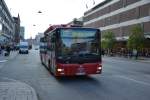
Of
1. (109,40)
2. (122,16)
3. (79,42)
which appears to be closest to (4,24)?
(109,40)

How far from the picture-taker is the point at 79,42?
20.5 metres

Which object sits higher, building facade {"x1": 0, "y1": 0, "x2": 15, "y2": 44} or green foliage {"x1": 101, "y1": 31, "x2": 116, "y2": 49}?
building facade {"x1": 0, "y1": 0, "x2": 15, "y2": 44}

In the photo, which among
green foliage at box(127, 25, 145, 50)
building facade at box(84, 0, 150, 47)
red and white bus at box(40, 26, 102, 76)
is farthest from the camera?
building facade at box(84, 0, 150, 47)

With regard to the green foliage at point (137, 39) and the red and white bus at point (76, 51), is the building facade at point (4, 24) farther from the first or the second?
the red and white bus at point (76, 51)

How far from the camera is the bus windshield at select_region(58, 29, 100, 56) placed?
66.5 feet

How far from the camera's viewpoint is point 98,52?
67.4 feet

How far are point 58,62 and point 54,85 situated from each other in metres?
2.01

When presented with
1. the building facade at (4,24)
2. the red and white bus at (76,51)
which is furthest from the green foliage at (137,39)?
the red and white bus at (76,51)

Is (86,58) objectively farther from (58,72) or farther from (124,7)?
(124,7)

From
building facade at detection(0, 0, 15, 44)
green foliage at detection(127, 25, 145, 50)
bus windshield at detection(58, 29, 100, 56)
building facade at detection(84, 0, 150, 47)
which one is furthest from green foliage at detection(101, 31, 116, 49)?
bus windshield at detection(58, 29, 100, 56)

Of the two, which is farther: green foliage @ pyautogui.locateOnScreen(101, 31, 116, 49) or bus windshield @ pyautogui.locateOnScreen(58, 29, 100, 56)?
green foliage @ pyautogui.locateOnScreen(101, 31, 116, 49)

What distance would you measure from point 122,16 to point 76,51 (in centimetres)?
7939

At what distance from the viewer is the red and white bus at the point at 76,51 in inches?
792

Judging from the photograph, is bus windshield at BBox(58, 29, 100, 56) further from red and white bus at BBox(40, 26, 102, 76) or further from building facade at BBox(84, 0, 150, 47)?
building facade at BBox(84, 0, 150, 47)
